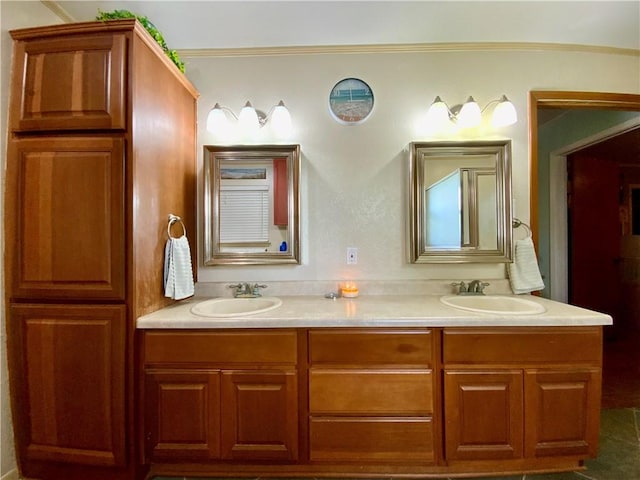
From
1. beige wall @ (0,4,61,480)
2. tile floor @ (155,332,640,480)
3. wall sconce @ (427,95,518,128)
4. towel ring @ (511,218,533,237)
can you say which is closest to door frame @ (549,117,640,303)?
tile floor @ (155,332,640,480)

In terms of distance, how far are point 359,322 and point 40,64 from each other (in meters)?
1.89

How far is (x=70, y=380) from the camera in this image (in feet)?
4.04

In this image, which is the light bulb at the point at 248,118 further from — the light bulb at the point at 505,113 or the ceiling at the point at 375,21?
the light bulb at the point at 505,113

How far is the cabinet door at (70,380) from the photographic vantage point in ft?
4.01

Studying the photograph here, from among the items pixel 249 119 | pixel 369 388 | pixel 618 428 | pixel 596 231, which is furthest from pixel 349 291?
pixel 596 231

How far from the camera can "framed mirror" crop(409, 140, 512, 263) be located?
1.72 metres

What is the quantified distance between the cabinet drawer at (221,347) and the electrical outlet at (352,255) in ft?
2.26

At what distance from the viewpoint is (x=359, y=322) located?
124 cm

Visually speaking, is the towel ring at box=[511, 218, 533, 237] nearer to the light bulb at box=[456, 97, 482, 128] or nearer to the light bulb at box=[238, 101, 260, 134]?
the light bulb at box=[456, 97, 482, 128]

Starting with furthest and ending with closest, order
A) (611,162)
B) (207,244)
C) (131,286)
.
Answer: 1. (611,162)
2. (207,244)
3. (131,286)

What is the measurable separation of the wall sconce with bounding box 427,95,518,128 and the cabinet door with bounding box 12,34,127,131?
168cm

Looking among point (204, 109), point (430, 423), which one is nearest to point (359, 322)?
point (430, 423)

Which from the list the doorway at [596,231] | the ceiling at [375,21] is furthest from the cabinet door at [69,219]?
the doorway at [596,231]

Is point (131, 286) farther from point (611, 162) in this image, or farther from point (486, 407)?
point (611, 162)
